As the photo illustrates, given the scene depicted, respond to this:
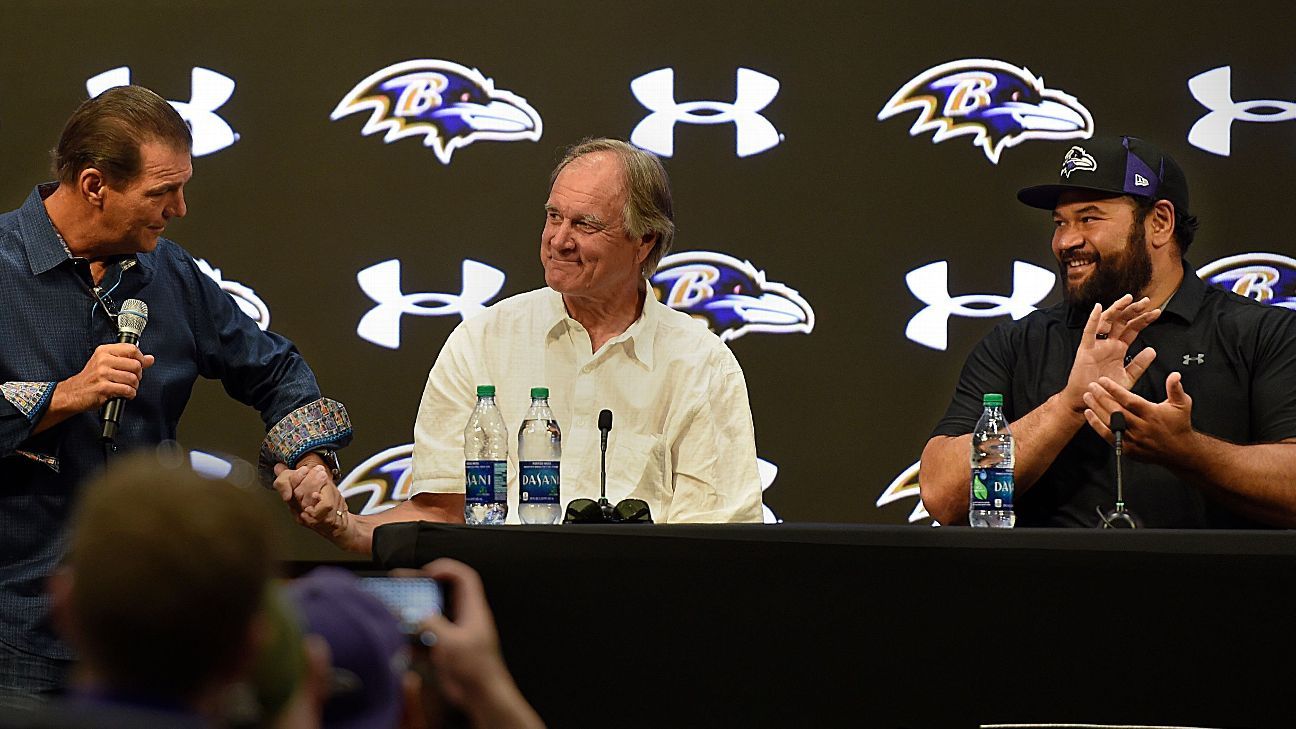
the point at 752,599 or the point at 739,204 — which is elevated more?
the point at 739,204

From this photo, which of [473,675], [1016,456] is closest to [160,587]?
[473,675]

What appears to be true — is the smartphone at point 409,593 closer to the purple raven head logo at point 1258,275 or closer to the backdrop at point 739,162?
the backdrop at point 739,162

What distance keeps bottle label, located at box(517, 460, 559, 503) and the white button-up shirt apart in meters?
0.31

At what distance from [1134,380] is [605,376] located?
1.11 meters

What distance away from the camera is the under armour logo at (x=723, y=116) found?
383 centimetres

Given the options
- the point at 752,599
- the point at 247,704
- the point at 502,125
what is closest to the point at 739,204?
the point at 502,125

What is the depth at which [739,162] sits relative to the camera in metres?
3.83

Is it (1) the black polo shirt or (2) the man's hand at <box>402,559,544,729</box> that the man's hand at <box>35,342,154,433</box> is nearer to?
(2) the man's hand at <box>402,559,544,729</box>

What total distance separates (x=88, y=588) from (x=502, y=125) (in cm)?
316

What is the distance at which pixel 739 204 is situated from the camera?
3.82 meters

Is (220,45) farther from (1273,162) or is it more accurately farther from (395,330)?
(1273,162)

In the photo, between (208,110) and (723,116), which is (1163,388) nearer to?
(723,116)

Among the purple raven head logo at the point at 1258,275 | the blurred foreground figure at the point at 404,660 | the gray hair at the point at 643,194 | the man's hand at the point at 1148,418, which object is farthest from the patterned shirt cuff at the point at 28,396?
the purple raven head logo at the point at 1258,275

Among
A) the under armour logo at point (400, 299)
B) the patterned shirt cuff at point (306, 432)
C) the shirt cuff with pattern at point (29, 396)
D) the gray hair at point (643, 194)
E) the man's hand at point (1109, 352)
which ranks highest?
the gray hair at point (643, 194)
